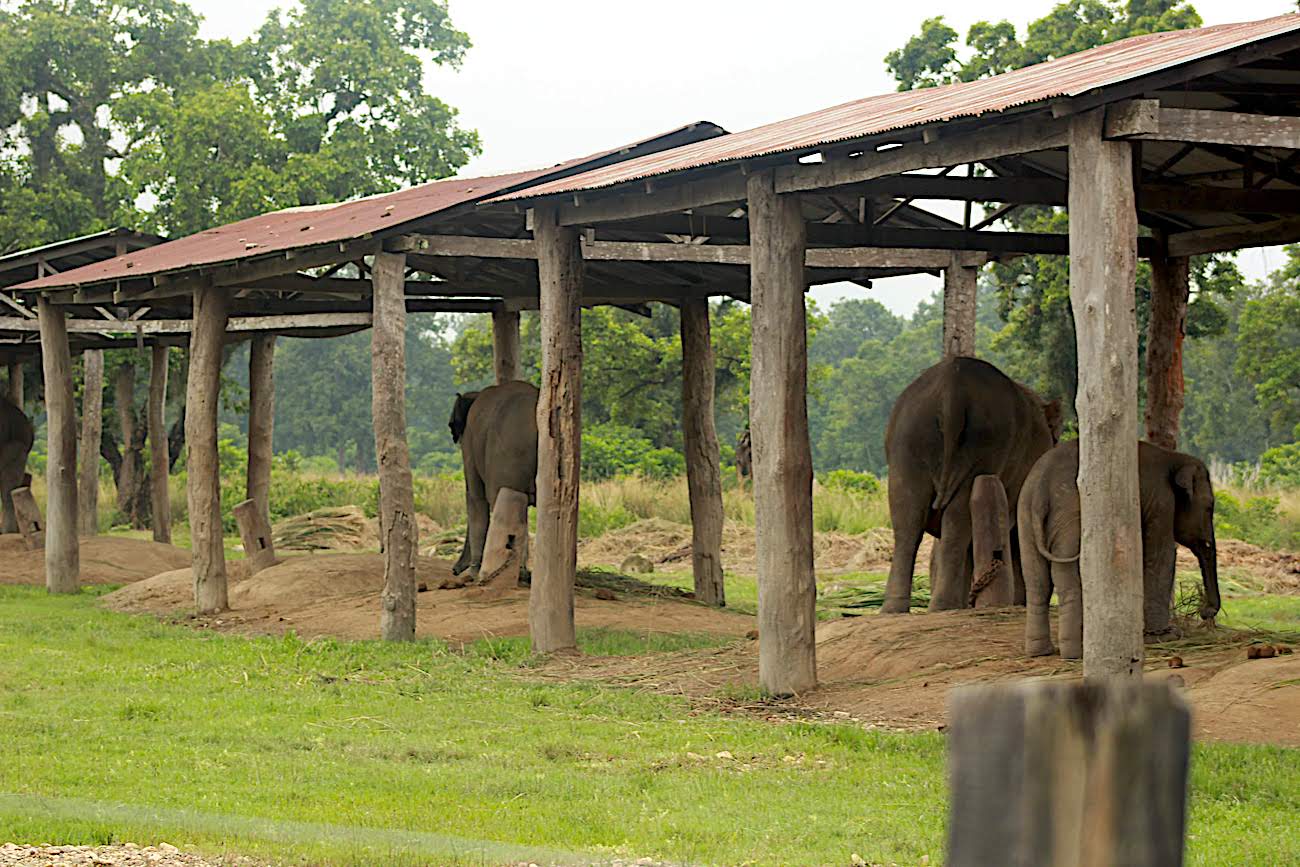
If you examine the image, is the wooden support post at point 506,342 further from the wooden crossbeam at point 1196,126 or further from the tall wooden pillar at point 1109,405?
the wooden crossbeam at point 1196,126

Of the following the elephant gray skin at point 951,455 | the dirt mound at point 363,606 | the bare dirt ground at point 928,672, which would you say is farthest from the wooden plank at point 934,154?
the dirt mound at point 363,606

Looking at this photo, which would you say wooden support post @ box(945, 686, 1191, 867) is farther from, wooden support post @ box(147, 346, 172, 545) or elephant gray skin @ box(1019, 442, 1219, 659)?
wooden support post @ box(147, 346, 172, 545)

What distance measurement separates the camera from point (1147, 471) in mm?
12680

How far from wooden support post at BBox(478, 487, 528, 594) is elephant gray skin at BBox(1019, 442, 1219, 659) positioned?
6.87 m

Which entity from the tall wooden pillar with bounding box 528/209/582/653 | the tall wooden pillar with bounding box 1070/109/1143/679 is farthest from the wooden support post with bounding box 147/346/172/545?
the tall wooden pillar with bounding box 1070/109/1143/679

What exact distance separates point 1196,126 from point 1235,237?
19.9 ft

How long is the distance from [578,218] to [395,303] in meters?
2.28

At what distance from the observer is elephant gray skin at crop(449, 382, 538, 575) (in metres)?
18.6

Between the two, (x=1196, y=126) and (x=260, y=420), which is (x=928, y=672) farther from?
(x=260, y=420)

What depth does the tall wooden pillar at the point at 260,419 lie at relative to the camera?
24.1 metres

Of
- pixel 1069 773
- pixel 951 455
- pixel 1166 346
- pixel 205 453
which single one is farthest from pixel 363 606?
pixel 1069 773

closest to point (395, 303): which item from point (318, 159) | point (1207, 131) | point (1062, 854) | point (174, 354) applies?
point (1207, 131)

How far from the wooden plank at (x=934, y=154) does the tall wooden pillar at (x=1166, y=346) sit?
569 cm

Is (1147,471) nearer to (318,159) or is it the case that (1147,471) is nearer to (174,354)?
(318,159)
